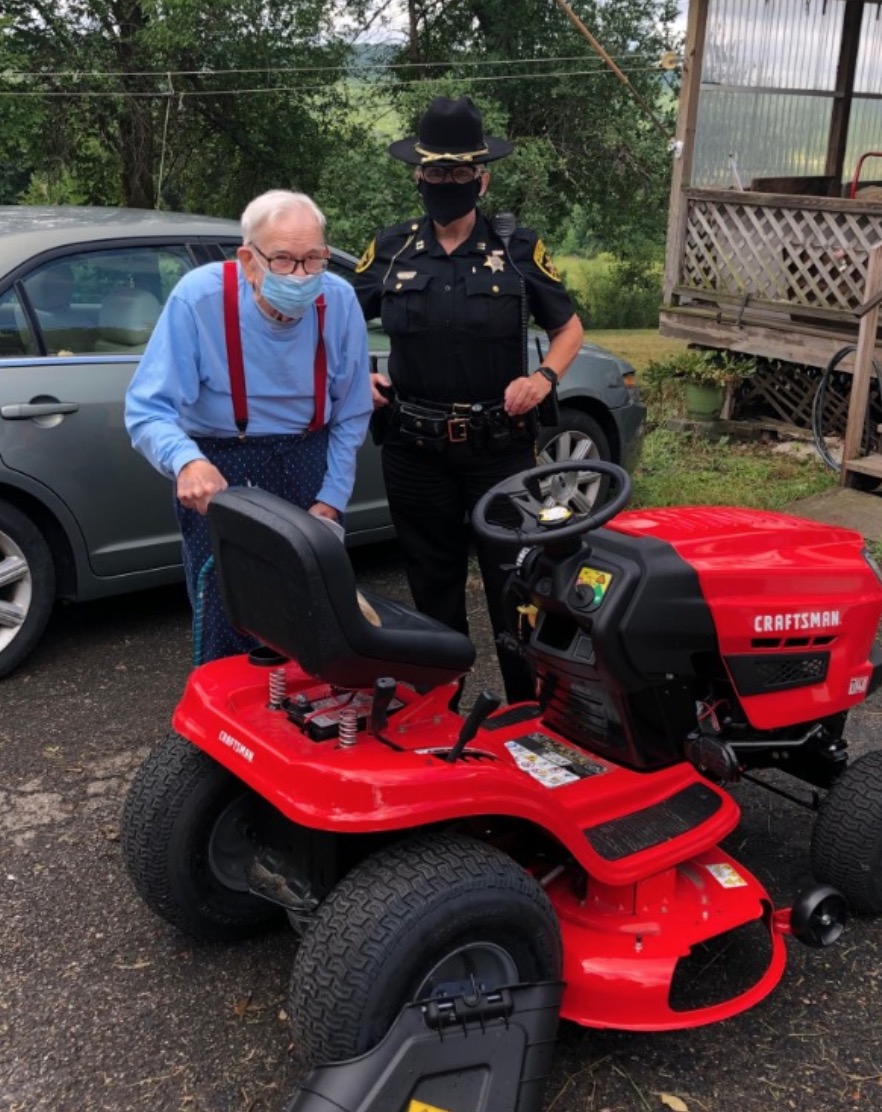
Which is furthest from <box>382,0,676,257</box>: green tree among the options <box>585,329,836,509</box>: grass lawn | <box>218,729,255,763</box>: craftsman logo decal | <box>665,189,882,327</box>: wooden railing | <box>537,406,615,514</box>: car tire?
<box>218,729,255,763</box>: craftsman logo decal

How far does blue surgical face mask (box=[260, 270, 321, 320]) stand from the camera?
2.81m

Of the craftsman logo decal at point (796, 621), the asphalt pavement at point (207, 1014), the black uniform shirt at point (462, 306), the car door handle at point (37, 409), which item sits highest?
the black uniform shirt at point (462, 306)

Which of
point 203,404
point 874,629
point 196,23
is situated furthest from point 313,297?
point 196,23

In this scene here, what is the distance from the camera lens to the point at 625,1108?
246 cm

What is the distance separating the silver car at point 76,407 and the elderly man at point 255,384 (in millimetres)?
1347

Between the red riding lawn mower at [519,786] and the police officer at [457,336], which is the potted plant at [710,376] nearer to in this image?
the police officer at [457,336]

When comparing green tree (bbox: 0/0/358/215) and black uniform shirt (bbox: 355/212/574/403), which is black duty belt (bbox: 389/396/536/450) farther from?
green tree (bbox: 0/0/358/215)

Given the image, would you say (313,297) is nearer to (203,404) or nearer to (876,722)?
(203,404)

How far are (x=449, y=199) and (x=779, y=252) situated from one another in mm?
6631

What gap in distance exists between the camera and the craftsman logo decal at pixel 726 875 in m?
2.77

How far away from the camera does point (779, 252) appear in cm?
935

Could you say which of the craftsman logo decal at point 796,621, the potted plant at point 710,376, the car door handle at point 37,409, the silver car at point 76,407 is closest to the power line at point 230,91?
the potted plant at point 710,376

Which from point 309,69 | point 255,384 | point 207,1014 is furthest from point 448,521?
point 309,69

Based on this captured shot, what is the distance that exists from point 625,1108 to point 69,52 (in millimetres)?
16793
